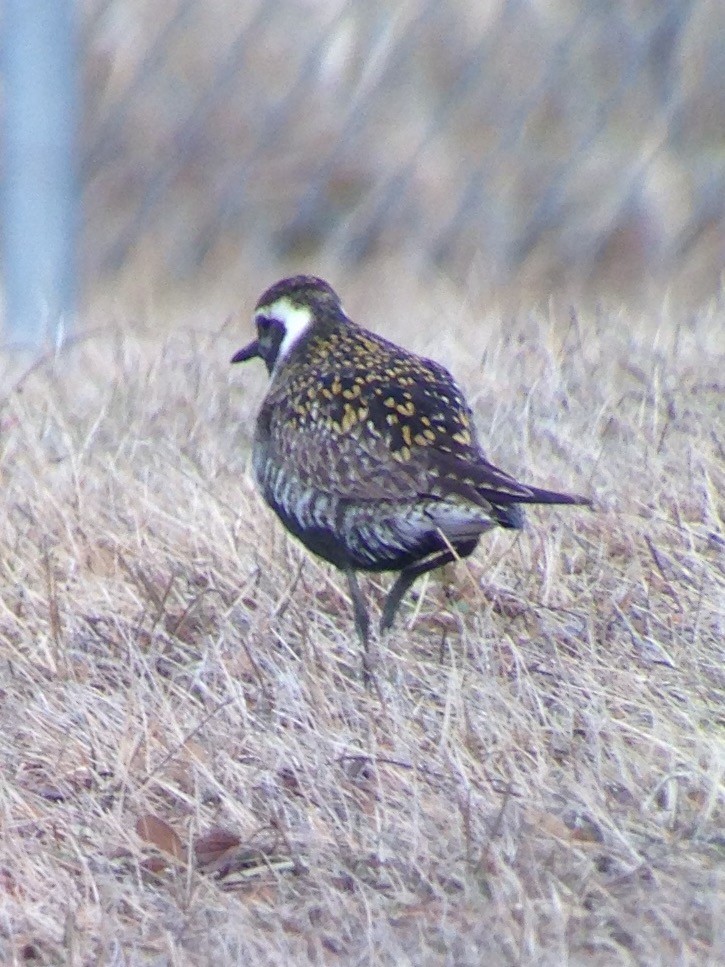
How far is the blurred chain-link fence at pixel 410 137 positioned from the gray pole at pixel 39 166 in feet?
4.71

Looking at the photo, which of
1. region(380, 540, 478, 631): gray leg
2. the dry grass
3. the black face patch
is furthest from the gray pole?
region(380, 540, 478, 631): gray leg

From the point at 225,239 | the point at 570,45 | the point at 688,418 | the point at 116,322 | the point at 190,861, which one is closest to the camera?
the point at 190,861

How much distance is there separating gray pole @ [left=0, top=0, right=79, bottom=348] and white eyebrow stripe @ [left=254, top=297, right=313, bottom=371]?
6.75 feet

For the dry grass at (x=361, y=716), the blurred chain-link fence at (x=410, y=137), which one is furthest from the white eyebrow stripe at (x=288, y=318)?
the blurred chain-link fence at (x=410, y=137)

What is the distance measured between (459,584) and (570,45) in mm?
4063

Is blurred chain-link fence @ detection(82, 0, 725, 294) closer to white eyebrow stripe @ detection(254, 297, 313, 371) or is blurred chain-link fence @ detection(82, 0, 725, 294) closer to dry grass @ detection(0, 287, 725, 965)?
dry grass @ detection(0, 287, 725, 965)

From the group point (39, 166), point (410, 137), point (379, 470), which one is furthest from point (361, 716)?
point (410, 137)

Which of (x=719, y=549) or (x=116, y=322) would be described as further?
(x=116, y=322)

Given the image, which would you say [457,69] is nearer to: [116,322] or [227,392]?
[116,322]

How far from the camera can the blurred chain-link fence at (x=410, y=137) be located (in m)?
7.73

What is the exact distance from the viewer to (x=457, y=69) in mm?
7883

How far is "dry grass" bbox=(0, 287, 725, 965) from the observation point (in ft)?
9.49

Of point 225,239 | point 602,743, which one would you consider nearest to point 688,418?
point 602,743

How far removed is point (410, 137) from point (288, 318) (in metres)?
3.85
